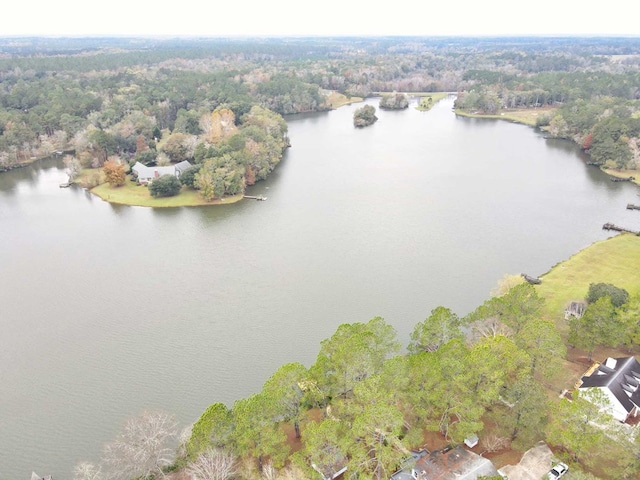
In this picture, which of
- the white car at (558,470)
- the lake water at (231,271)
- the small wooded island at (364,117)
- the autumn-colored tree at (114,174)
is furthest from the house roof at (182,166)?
the white car at (558,470)

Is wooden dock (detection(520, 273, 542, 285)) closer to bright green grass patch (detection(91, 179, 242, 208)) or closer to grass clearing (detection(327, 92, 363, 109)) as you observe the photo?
bright green grass patch (detection(91, 179, 242, 208))

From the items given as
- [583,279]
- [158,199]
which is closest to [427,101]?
[158,199]

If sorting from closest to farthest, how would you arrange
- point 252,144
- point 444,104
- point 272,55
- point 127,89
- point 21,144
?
point 252,144 → point 21,144 → point 127,89 → point 444,104 → point 272,55

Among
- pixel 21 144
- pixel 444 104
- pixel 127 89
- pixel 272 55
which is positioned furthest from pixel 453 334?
pixel 272 55

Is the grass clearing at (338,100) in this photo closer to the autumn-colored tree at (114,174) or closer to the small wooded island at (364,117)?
the small wooded island at (364,117)

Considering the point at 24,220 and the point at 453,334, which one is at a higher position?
the point at 453,334

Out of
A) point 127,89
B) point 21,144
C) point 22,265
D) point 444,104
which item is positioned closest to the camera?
point 22,265

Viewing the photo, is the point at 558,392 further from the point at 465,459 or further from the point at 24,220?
the point at 24,220
